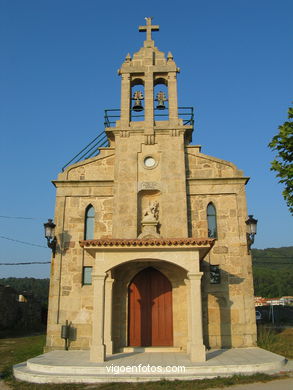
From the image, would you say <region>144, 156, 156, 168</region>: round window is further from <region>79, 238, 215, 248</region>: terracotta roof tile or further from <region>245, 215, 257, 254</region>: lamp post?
<region>79, 238, 215, 248</region>: terracotta roof tile

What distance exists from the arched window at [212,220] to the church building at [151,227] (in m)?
0.04

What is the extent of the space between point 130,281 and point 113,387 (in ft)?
17.7

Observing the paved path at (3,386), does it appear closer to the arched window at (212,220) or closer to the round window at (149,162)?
the arched window at (212,220)

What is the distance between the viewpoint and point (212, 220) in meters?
14.2

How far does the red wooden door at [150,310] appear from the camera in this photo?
42.2ft

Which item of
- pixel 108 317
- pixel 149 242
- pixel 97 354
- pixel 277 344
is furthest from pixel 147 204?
pixel 277 344

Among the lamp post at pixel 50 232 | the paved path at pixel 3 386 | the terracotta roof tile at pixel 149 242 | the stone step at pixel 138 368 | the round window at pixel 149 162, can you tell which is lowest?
the paved path at pixel 3 386

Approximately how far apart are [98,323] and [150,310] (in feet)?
10.4

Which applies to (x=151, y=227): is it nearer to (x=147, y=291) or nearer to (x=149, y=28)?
(x=147, y=291)

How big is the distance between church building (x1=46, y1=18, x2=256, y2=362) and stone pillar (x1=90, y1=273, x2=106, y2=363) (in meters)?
0.83

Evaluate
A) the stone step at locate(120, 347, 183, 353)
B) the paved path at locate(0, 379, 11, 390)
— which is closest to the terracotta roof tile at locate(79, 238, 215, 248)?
the stone step at locate(120, 347, 183, 353)

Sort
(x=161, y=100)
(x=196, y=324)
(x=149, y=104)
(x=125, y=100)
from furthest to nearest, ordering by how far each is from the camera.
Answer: (x=161, y=100)
(x=125, y=100)
(x=149, y=104)
(x=196, y=324)

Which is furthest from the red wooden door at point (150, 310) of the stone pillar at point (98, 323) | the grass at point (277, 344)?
the grass at point (277, 344)

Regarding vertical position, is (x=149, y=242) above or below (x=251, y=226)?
below
